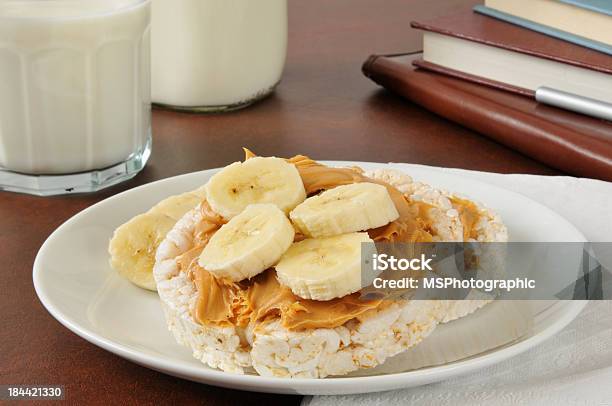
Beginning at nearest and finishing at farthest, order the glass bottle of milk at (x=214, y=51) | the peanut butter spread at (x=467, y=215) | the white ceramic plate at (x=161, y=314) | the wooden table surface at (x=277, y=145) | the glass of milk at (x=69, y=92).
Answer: the white ceramic plate at (x=161, y=314) < the wooden table surface at (x=277, y=145) < the peanut butter spread at (x=467, y=215) < the glass of milk at (x=69, y=92) < the glass bottle of milk at (x=214, y=51)

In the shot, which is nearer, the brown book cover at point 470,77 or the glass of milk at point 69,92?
the glass of milk at point 69,92

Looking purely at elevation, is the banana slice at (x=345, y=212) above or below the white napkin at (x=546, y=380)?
above

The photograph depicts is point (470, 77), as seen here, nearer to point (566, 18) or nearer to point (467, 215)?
point (566, 18)

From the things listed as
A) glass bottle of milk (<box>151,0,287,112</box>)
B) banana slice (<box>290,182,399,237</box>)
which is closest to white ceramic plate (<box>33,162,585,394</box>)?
banana slice (<box>290,182,399,237</box>)

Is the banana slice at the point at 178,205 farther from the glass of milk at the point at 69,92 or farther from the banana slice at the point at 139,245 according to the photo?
the glass of milk at the point at 69,92

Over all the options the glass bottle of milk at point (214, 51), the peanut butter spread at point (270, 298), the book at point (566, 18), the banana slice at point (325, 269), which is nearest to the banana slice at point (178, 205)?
the peanut butter spread at point (270, 298)

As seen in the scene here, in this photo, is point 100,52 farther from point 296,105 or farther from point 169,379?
point 169,379

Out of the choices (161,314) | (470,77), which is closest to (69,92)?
(161,314)
